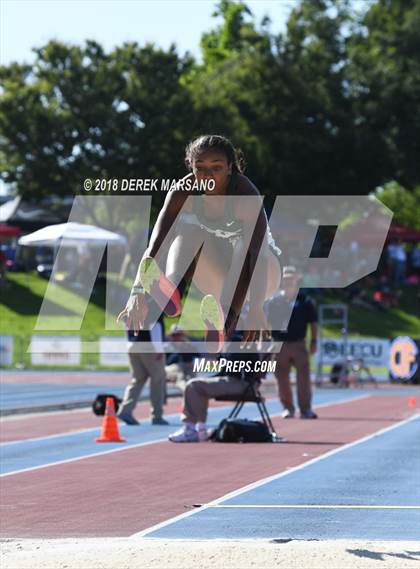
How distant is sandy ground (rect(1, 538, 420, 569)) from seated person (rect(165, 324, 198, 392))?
15.8 metres

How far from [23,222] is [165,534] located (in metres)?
44.4

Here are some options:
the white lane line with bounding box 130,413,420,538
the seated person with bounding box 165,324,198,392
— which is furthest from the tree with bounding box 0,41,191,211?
Answer: the white lane line with bounding box 130,413,420,538

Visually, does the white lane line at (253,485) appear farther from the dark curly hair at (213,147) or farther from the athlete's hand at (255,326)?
the dark curly hair at (213,147)

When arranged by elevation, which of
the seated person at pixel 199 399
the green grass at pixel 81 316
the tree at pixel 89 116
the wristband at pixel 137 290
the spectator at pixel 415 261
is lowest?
the seated person at pixel 199 399

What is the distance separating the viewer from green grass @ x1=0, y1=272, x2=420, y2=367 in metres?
37.8

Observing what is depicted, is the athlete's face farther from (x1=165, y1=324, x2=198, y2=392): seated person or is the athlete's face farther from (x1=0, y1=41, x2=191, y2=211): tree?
(x1=0, y1=41, x2=191, y2=211): tree

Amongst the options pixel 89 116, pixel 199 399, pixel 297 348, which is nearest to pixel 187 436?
pixel 199 399

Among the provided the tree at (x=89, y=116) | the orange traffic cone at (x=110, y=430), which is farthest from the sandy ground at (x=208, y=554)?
the tree at (x=89, y=116)

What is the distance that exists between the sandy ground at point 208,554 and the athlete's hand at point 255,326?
1.33 m

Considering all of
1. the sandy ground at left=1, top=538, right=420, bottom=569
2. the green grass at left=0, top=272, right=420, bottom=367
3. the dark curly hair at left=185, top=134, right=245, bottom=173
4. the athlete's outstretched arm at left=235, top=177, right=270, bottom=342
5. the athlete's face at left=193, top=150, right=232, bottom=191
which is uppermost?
the green grass at left=0, top=272, right=420, bottom=367

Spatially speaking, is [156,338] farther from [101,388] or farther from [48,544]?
[101,388]

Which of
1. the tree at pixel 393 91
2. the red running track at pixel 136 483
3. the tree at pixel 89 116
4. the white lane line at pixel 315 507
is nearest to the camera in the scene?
the red running track at pixel 136 483

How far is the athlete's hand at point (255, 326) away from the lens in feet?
27.8

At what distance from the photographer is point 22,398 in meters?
27.1
